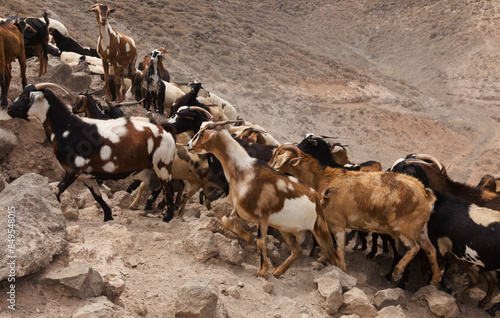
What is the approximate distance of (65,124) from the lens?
23.5ft

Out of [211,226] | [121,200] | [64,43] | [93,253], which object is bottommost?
[121,200]

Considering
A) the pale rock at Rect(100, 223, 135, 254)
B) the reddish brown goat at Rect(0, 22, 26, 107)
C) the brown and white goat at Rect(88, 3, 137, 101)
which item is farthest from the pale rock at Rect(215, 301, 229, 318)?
the brown and white goat at Rect(88, 3, 137, 101)

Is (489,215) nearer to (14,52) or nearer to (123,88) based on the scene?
(14,52)

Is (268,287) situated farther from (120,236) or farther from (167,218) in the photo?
(167,218)

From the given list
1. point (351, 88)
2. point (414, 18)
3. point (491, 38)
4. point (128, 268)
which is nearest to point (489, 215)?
point (128, 268)

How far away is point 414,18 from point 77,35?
32269 millimetres

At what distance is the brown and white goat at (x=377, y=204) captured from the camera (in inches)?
265

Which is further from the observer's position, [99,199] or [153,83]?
[153,83]

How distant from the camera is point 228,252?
6328 millimetres

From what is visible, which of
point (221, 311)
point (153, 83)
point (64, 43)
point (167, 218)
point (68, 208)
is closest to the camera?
point (221, 311)

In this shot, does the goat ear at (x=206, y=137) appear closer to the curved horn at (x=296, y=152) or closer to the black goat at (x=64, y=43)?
the curved horn at (x=296, y=152)

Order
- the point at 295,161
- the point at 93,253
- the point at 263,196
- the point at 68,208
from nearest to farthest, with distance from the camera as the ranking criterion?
the point at 93,253 → the point at 263,196 → the point at 68,208 → the point at 295,161

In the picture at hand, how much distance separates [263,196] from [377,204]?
5.55 feet

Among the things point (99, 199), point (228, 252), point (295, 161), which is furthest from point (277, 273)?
point (99, 199)
